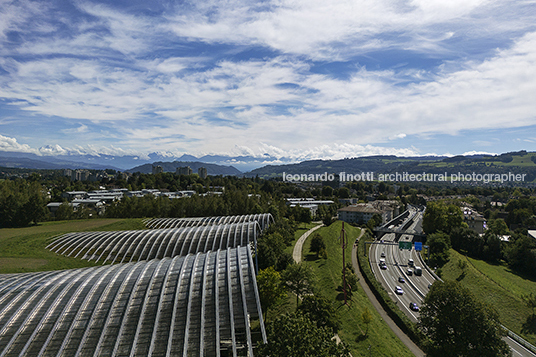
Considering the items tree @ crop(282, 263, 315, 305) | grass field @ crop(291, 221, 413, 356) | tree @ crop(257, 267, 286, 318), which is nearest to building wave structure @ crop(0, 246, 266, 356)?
tree @ crop(257, 267, 286, 318)

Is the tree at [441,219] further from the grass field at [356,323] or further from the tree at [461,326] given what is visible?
the tree at [461,326]

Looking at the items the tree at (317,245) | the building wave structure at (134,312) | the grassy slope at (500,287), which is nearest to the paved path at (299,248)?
the tree at (317,245)

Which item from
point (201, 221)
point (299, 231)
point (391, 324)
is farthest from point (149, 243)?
point (299, 231)

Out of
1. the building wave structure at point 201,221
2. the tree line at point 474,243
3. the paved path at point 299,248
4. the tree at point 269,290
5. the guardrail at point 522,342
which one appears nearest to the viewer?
the tree at point 269,290

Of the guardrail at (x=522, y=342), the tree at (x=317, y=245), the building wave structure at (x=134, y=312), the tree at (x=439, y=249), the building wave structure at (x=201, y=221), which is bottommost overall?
the guardrail at (x=522, y=342)

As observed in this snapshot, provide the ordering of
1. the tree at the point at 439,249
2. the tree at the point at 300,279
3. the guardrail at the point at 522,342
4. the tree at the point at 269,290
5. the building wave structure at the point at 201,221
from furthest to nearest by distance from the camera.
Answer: the building wave structure at the point at 201,221, the tree at the point at 439,249, the guardrail at the point at 522,342, the tree at the point at 300,279, the tree at the point at 269,290

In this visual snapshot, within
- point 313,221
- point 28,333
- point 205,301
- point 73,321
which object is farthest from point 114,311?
point 313,221

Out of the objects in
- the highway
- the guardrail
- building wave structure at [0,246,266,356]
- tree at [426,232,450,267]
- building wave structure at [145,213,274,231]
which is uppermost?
building wave structure at [0,246,266,356]

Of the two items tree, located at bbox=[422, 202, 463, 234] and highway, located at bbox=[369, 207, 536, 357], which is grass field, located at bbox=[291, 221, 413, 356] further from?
tree, located at bbox=[422, 202, 463, 234]
